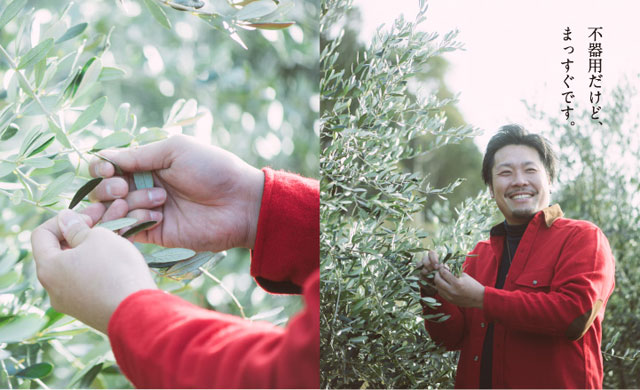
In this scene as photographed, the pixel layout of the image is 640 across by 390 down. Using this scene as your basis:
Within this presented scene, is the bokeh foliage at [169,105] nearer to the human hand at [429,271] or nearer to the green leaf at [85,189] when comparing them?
the green leaf at [85,189]

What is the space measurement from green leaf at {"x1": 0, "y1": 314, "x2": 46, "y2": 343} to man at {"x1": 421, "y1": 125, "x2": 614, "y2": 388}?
59 cm

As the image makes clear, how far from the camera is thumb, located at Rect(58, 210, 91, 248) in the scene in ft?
2.52

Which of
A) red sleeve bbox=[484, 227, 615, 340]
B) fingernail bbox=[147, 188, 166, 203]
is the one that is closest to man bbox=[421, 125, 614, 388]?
red sleeve bbox=[484, 227, 615, 340]

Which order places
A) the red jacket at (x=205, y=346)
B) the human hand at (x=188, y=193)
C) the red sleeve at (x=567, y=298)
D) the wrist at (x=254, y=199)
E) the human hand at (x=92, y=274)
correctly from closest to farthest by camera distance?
the red jacket at (x=205, y=346) → the human hand at (x=92, y=274) → the red sleeve at (x=567, y=298) → the human hand at (x=188, y=193) → the wrist at (x=254, y=199)

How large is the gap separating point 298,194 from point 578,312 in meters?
0.51

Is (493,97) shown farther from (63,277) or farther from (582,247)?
(63,277)

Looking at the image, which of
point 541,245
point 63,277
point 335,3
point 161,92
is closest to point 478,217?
point 541,245

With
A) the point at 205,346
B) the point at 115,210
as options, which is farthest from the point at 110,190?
the point at 205,346

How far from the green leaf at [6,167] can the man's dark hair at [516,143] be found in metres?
0.72

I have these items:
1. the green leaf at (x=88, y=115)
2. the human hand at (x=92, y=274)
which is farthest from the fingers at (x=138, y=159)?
the human hand at (x=92, y=274)

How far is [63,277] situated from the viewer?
699 mm

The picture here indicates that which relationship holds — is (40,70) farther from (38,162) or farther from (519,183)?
(519,183)

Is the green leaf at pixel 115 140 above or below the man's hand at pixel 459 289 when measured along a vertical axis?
above

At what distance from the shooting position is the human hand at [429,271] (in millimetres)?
954
